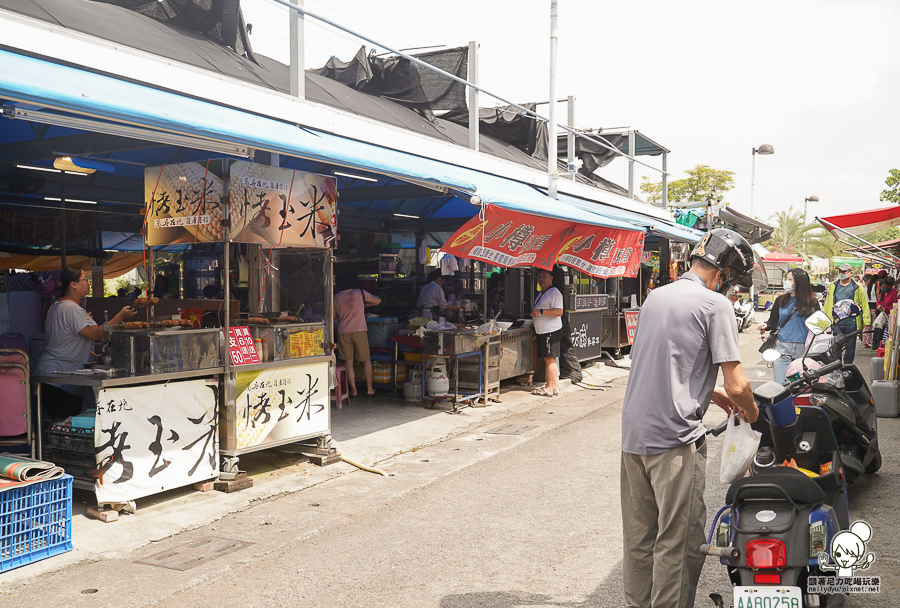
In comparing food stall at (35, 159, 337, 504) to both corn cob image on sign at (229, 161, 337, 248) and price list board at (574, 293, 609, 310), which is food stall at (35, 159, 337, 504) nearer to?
corn cob image on sign at (229, 161, 337, 248)

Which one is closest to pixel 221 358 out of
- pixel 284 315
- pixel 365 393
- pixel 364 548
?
pixel 284 315

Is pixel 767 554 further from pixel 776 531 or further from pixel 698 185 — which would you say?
pixel 698 185

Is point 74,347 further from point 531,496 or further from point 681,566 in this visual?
point 681,566

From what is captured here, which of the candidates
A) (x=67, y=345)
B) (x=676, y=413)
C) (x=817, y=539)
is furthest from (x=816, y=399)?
(x=67, y=345)

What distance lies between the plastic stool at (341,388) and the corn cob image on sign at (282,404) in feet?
8.71

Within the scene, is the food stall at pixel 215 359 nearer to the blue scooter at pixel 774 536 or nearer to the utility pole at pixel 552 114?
the blue scooter at pixel 774 536

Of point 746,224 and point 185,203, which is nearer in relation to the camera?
point 185,203

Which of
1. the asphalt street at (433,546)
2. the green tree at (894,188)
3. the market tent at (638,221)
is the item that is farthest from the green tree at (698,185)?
the asphalt street at (433,546)

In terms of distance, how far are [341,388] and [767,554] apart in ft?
26.7

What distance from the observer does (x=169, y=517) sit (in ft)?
18.1

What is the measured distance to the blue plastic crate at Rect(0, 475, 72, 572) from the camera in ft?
14.7

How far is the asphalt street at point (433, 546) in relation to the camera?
4.02m

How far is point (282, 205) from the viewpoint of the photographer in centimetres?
692

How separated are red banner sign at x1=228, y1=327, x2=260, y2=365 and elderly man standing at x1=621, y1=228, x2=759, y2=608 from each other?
13.9 ft
